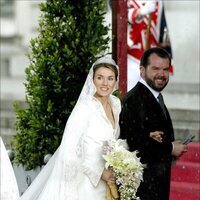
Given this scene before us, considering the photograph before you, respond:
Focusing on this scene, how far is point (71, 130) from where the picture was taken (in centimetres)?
757

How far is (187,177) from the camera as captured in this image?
10.4 m

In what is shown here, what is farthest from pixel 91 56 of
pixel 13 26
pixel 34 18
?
pixel 13 26

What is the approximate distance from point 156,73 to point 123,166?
876 millimetres

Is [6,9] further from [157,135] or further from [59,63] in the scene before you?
[157,135]

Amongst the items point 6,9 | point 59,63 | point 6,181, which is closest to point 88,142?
point 6,181

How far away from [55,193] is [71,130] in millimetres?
554

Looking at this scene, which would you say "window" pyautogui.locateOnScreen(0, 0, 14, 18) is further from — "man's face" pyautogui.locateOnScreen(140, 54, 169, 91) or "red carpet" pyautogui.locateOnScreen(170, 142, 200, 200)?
"man's face" pyautogui.locateOnScreen(140, 54, 169, 91)

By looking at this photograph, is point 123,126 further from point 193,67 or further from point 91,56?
point 193,67

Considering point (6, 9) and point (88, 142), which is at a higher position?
point (6, 9)

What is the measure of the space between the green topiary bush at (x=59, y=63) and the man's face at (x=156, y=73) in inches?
47.3

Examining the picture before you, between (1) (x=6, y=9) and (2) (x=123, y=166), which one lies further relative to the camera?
(1) (x=6, y=9)

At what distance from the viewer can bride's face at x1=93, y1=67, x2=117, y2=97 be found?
7.70m

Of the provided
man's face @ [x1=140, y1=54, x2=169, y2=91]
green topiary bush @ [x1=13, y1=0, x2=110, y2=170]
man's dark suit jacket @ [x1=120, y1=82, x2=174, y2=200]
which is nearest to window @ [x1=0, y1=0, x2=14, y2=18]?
green topiary bush @ [x1=13, y1=0, x2=110, y2=170]

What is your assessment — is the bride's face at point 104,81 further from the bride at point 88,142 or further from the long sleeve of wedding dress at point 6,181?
the long sleeve of wedding dress at point 6,181
